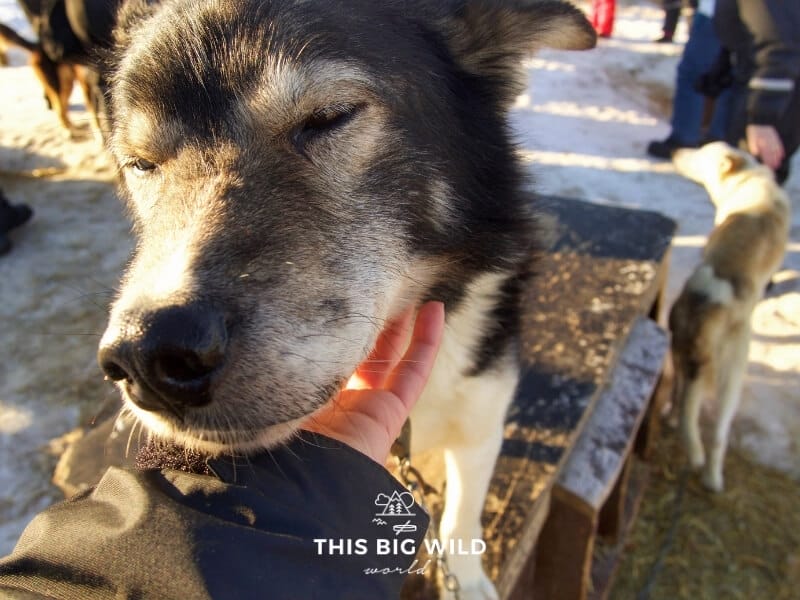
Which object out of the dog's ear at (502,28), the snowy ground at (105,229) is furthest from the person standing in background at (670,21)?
the dog's ear at (502,28)

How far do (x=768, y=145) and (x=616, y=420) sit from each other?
8.27 ft

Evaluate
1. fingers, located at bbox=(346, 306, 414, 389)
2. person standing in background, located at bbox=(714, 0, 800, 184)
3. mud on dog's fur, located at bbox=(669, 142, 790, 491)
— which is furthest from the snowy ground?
person standing in background, located at bbox=(714, 0, 800, 184)

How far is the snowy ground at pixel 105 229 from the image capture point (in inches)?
140

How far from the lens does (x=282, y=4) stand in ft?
4.64

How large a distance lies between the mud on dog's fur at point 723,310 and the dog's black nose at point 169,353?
9.02 ft

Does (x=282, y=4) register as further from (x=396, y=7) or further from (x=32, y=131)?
(x=32, y=131)

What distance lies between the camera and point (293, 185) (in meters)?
1.30

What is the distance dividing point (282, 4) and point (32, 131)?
686cm

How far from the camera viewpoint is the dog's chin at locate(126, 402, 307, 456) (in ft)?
3.67

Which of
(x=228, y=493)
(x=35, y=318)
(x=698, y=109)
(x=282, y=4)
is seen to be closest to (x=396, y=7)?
(x=282, y=4)

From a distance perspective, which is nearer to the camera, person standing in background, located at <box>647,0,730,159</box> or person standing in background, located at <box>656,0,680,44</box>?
person standing in background, located at <box>647,0,730,159</box>

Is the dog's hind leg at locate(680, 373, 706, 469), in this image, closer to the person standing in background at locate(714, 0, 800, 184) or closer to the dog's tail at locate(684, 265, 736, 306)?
the dog's tail at locate(684, 265, 736, 306)

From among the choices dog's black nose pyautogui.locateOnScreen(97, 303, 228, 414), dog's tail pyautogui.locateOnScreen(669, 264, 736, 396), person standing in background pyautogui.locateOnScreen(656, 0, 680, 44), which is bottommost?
dog's tail pyautogui.locateOnScreen(669, 264, 736, 396)

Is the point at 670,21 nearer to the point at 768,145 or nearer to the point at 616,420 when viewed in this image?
the point at 768,145
